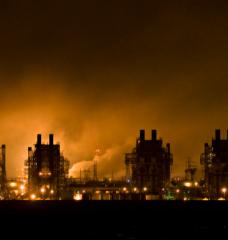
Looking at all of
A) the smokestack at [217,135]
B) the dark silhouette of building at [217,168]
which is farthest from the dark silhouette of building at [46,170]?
the smokestack at [217,135]

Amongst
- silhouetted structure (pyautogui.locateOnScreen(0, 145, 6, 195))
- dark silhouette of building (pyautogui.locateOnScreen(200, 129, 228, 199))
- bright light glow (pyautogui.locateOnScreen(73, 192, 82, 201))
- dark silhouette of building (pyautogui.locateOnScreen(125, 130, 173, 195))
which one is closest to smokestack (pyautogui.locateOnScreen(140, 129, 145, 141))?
dark silhouette of building (pyautogui.locateOnScreen(125, 130, 173, 195))

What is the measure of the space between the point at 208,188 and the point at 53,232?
61167 millimetres

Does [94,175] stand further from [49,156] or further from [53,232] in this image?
[53,232]

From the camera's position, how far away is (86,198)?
137 metres

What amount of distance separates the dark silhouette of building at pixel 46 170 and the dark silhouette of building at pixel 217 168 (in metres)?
27.4

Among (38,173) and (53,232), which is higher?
(38,173)

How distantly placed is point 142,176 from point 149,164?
3.68 metres

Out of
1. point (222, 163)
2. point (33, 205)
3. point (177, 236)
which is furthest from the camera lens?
point (33, 205)

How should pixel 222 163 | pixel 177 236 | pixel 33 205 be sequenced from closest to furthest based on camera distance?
pixel 177 236 → pixel 222 163 → pixel 33 205

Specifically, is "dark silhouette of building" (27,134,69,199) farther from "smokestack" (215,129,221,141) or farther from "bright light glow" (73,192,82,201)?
"smokestack" (215,129,221,141)

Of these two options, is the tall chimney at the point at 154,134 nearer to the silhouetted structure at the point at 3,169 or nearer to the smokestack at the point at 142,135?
the smokestack at the point at 142,135

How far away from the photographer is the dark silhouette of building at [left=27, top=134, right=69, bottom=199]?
123 meters

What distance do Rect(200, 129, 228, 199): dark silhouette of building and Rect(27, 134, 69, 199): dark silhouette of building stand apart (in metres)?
27.4

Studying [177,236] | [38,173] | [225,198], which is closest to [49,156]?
[38,173]
